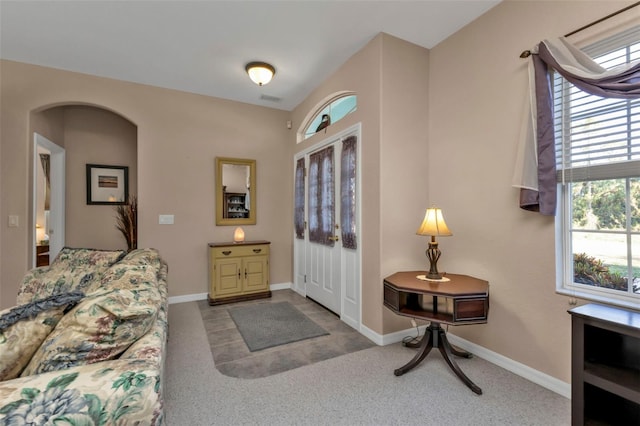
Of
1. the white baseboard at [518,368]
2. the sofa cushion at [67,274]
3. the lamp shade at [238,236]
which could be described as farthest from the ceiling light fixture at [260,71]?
the white baseboard at [518,368]

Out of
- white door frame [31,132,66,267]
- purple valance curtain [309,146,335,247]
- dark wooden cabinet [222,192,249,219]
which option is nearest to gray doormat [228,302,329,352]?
purple valance curtain [309,146,335,247]

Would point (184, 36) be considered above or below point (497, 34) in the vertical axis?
above

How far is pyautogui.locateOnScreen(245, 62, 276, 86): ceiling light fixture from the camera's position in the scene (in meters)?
3.36

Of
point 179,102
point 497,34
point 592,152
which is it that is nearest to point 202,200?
point 179,102

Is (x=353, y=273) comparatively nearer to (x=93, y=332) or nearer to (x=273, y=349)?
(x=273, y=349)

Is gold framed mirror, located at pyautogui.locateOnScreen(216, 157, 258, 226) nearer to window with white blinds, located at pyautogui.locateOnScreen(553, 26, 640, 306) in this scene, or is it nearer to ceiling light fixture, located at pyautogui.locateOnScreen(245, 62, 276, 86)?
ceiling light fixture, located at pyautogui.locateOnScreen(245, 62, 276, 86)

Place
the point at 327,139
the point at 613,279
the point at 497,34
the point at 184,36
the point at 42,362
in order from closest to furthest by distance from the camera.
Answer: the point at 42,362
the point at 613,279
the point at 497,34
the point at 184,36
the point at 327,139

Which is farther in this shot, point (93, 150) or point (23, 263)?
point (93, 150)

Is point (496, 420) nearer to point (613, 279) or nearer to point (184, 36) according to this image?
point (613, 279)

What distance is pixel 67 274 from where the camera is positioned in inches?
96.7

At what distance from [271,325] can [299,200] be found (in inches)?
73.8

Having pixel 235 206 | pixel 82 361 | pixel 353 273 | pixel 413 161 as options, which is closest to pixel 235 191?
pixel 235 206

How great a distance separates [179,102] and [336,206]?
2728 mm

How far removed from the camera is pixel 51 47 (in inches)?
121
